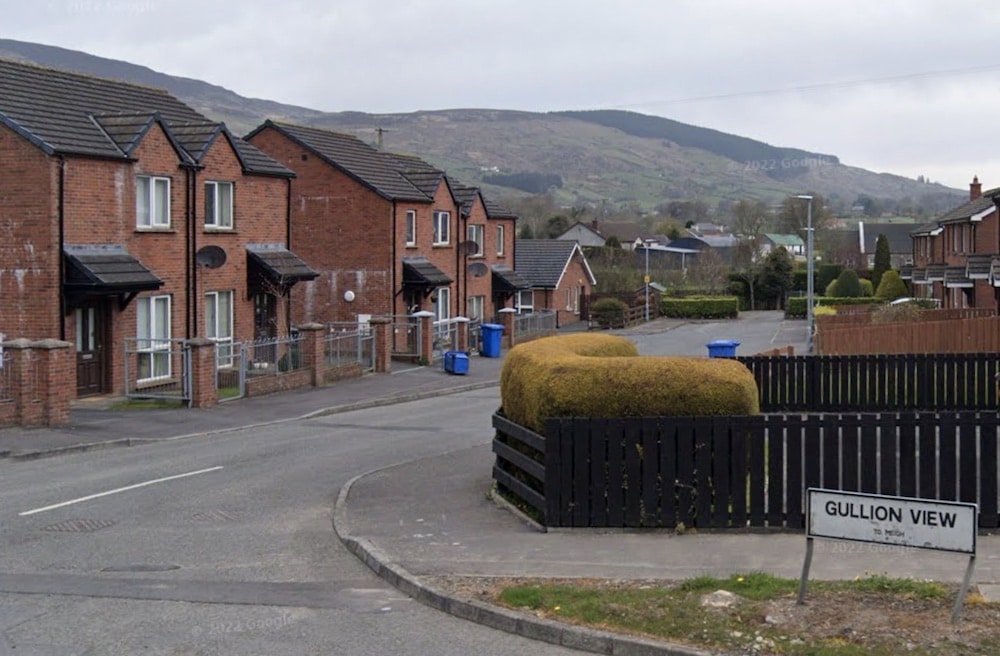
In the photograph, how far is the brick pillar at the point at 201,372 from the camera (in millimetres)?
25609

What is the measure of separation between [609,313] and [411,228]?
23.9 metres

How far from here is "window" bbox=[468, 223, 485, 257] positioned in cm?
5125

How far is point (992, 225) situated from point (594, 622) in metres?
50.6

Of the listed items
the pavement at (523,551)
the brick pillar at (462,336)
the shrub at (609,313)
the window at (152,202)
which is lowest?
the pavement at (523,551)

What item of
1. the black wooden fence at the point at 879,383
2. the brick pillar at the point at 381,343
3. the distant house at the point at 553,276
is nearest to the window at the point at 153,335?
the brick pillar at the point at 381,343

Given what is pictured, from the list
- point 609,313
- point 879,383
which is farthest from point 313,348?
point 609,313

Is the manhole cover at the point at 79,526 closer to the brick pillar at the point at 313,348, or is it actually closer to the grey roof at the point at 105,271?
the grey roof at the point at 105,271

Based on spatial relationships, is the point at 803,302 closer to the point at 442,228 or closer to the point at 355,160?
the point at 442,228

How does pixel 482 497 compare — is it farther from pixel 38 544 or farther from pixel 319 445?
pixel 319 445

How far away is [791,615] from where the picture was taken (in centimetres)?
848

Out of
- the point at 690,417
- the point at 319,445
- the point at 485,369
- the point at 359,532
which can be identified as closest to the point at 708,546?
Result: the point at 690,417

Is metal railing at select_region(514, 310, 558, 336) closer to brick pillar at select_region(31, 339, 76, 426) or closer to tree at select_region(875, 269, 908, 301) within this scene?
brick pillar at select_region(31, 339, 76, 426)

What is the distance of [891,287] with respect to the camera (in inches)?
2995

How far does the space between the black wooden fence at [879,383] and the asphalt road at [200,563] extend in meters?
7.72
